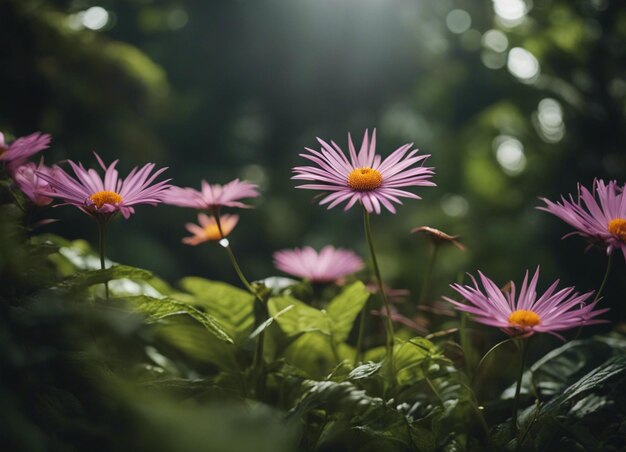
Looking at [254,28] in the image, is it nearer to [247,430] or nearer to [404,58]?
[404,58]

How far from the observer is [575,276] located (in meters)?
1.58

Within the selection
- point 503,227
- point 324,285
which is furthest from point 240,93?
point 324,285

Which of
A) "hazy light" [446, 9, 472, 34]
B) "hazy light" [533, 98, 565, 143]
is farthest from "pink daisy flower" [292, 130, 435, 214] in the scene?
"hazy light" [446, 9, 472, 34]

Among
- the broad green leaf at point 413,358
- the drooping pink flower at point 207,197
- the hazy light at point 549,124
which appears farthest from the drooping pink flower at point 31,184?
the hazy light at point 549,124

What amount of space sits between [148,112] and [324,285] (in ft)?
4.63

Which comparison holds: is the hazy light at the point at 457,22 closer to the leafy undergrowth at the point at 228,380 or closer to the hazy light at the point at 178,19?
the hazy light at the point at 178,19

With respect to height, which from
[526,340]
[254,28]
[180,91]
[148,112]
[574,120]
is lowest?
[526,340]

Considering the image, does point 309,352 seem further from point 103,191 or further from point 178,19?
point 178,19

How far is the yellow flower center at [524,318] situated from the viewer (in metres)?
0.45

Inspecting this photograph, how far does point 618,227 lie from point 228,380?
419mm

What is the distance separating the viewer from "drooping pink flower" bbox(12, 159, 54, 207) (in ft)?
1.63

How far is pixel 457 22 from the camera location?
289 cm

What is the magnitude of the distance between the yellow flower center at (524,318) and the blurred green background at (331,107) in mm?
855

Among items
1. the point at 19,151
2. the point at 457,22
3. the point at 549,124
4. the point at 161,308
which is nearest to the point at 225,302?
the point at 161,308
